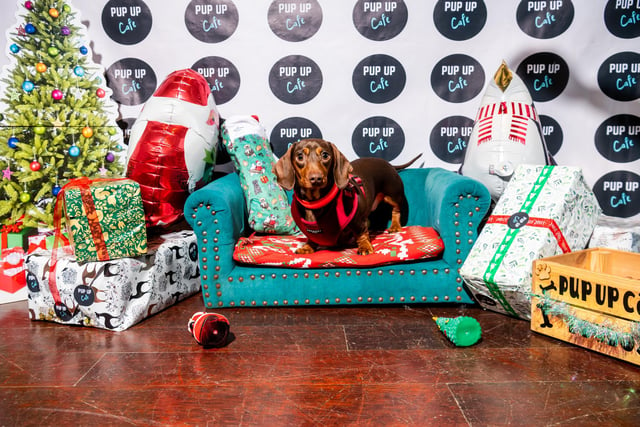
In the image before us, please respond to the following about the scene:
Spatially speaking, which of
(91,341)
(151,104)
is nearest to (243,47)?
(151,104)

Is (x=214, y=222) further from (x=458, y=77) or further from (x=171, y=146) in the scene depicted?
(x=458, y=77)

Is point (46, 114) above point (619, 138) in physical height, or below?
above

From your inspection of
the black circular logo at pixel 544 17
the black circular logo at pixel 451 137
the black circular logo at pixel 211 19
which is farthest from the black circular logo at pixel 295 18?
the black circular logo at pixel 544 17

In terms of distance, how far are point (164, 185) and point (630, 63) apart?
9.70 ft

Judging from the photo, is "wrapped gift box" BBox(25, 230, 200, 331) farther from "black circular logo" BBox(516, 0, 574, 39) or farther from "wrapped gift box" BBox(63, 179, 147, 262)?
"black circular logo" BBox(516, 0, 574, 39)

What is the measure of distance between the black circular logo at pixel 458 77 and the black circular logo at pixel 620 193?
1047 millimetres

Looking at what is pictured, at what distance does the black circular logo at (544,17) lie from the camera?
2.93m

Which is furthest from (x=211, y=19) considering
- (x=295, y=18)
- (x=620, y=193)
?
(x=620, y=193)

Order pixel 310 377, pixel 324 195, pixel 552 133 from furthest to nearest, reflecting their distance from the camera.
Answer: pixel 552 133, pixel 324 195, pixel 310 377

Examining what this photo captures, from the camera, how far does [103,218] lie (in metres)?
2.02

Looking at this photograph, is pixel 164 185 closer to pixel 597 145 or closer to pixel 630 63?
pixel 597 145

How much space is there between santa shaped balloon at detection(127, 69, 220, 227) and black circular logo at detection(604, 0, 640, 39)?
2570 mm

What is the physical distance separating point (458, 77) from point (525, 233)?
133cm

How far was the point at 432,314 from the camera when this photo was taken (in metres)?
2.23
